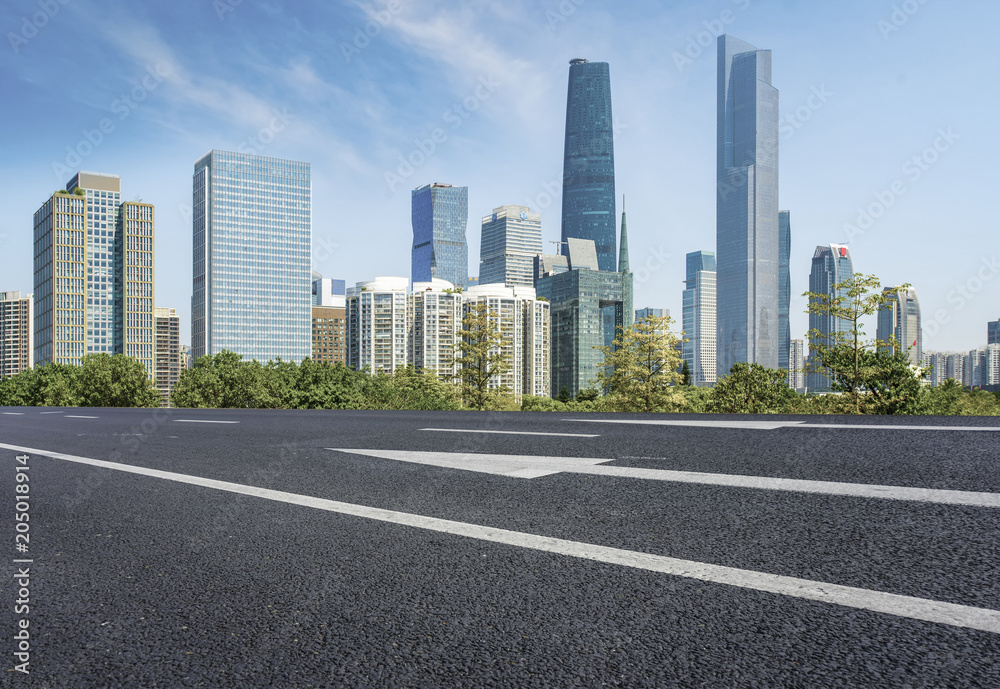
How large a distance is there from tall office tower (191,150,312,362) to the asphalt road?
186163mm

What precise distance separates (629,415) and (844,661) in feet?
28.6

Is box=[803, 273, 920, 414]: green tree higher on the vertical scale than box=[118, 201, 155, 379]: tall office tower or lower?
lower

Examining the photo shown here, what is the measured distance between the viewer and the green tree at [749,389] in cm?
1759

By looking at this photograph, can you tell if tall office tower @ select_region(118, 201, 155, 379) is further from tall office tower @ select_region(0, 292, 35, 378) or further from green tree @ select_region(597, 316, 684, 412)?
green tree @ select_region(597, 316, 684, 412)

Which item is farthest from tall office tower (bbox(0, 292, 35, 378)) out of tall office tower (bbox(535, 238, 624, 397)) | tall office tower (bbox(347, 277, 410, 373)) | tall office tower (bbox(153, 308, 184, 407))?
tall office tower (bbox(535, 238, 624, 397))

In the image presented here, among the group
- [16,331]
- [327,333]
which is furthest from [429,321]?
[327,333]

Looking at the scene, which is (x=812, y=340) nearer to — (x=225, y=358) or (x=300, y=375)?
(x=300, y=375)

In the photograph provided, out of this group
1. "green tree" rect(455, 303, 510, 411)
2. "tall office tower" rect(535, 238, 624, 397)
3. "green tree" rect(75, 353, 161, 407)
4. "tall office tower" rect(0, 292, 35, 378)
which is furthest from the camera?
"tall office tower" rect(535, 238, 624, 397)

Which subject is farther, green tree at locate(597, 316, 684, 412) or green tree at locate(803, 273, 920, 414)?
green tree at locate(597, 316, 684, 412)

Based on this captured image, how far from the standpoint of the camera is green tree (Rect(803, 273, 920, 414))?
1391 cm

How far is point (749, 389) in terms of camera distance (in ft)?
59.8

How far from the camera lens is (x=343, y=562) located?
2.84m

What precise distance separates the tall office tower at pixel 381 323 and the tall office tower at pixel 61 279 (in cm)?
5012

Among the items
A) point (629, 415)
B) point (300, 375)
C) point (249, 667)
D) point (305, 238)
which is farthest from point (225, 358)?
point (305, 238)
